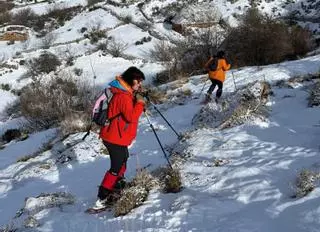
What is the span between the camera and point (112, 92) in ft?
20.8

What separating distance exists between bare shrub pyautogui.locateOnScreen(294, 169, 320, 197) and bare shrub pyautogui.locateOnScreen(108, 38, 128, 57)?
2640cm

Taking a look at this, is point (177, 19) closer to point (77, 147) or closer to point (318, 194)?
point (77, 147)

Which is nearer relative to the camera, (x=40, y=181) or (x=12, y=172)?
(x=40, y=181)

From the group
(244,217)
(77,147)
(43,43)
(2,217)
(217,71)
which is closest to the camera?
(244,217)

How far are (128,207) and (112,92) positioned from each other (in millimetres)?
1454

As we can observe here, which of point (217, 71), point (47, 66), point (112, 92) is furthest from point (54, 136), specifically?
point (47, 66)

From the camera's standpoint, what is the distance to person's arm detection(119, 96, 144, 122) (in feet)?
20.5

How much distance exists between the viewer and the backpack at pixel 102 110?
20.7 ft

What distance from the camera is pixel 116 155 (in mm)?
6582

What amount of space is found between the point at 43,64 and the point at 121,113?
83.4 ft

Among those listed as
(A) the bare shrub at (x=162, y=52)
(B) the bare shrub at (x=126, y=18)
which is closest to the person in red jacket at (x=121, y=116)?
(A) the bare shrub at (x=162, y=52)

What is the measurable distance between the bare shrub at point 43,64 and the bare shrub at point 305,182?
25.7 metres

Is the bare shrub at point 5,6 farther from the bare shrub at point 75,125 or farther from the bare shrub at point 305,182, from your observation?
the bare shrub at point 305,182

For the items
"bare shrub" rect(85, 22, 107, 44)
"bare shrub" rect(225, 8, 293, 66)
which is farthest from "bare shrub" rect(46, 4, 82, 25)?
"bare shrub" rect(225, 8, 293, 66)
